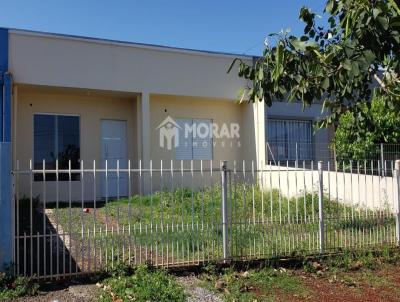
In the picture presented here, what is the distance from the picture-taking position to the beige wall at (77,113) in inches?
546

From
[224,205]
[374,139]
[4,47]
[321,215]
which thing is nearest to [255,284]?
[224,205]

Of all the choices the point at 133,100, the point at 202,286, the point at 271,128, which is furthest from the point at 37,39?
the point at 202,286

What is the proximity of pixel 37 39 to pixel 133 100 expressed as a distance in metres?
3.64

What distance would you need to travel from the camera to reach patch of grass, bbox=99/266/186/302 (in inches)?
215

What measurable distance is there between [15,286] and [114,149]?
999cm

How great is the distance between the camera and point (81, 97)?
48.8 ft

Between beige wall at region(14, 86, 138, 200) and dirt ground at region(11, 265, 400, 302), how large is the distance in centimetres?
850

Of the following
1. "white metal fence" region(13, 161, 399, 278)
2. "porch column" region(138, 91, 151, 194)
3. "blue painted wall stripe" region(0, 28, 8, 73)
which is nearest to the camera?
"white metal fence" region(13, 161, 399, 278)

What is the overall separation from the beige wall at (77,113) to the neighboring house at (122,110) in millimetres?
31

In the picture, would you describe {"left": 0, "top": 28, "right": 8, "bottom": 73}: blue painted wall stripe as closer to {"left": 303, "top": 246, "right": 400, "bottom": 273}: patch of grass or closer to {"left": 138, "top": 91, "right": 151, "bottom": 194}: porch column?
{"left": 138, "top": 91, "right": 151, "bottom": 194}: porch column

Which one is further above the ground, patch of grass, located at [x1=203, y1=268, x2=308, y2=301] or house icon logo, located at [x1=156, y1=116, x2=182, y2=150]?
house icon logo, located at [x1=156, y1=116, x2=182, y2=150]

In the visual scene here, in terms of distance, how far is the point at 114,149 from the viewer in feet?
50.8

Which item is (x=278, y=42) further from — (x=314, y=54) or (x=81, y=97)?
(x=81, y=97)

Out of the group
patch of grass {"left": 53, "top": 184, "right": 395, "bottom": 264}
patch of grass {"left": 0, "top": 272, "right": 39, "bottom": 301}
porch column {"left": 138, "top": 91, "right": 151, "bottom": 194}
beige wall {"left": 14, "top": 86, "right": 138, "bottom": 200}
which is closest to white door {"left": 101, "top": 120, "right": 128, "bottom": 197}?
beige wall {"left": 14, "top": 86, "right": 138, "bottom": 200}
